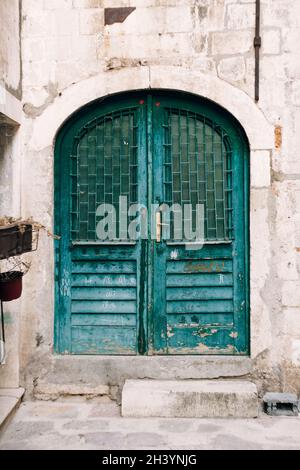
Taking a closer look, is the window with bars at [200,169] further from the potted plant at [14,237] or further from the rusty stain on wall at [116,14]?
the potted plant at [14,237]

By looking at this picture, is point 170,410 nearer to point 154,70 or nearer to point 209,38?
point 154,70

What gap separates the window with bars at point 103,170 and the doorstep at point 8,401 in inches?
57.7

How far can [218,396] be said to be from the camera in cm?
423

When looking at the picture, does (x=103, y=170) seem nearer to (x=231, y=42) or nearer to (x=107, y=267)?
(x=107, y=267)

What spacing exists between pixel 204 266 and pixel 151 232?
0.58m

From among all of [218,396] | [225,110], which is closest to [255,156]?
[225,110]

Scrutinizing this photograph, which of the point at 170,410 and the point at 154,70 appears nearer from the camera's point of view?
the point at 170,410

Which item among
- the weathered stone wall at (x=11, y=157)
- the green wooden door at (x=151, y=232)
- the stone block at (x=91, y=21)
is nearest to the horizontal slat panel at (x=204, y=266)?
the green wooden door at (x=151, y=232)

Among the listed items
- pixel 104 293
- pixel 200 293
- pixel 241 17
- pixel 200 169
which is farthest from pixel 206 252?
pixel 241 17

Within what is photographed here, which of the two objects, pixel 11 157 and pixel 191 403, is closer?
pixel 191 403

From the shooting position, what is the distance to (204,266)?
4.71 m

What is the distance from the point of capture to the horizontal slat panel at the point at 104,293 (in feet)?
15.6
